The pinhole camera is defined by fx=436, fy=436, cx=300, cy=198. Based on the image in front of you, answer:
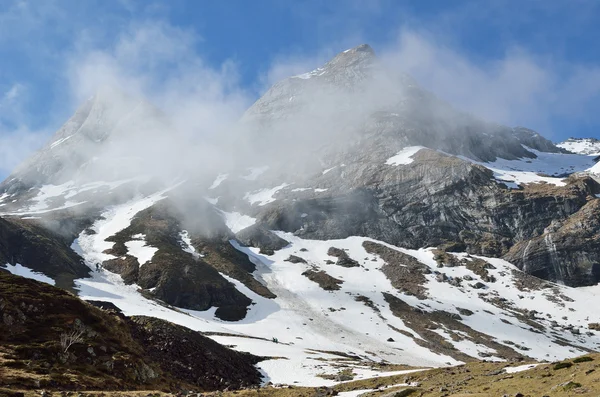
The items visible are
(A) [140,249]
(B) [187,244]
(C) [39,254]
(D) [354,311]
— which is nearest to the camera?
(D) [354,311]

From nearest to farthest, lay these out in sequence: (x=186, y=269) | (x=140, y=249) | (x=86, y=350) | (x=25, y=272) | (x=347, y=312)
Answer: (x=86, y=350) < (x=25, y=272) < (x=347, y=312) < (x=186, y=269) < (x=140, y=249)

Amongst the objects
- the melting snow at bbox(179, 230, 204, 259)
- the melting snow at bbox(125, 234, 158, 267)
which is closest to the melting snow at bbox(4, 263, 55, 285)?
the melting snow at bbox(125, 234, 158, 267)

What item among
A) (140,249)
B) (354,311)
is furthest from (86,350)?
(140,249)

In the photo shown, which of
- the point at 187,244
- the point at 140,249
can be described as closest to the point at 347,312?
the point at 187,244

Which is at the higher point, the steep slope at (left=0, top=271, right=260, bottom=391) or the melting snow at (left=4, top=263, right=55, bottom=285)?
the melting snow at (left=4, top=263, right=55, bottom=285)

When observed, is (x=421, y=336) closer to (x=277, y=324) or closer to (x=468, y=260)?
(x=277, y=324)

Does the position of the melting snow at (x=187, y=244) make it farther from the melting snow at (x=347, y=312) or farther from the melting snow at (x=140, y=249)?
the melting snow at (x=140, y=249)

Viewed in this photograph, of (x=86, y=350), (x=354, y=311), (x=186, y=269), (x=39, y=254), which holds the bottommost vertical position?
(x=354, y=311)

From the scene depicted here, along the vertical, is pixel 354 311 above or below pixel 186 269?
below

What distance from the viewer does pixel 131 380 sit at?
120 feet

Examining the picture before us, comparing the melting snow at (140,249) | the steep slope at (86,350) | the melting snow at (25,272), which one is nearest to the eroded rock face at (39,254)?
the melting snow at (25,272)

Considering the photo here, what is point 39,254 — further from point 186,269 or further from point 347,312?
point 347,312

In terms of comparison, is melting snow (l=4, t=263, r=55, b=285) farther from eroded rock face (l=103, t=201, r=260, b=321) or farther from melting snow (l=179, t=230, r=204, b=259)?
melting snow (l=179, t=230, r=204, b=259)

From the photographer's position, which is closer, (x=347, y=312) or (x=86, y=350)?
(x=86, y=350)
